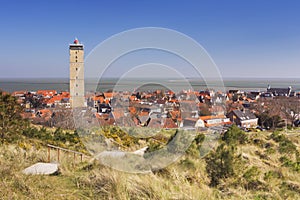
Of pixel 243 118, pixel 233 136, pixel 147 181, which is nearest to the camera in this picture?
pixel 147 181

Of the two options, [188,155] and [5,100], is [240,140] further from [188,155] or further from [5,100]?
[5,100]

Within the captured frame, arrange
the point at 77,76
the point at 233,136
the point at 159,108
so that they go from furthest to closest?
the point at 233,136 → the point at 159,108 → the point at 77,76

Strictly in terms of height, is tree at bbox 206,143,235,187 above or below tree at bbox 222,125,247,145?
above

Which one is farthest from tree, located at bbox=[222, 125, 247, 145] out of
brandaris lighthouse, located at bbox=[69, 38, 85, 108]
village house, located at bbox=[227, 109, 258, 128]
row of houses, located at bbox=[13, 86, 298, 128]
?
village house, located at bbox=[227, 109, 258, 128]

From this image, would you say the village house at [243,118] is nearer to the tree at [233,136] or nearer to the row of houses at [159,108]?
the tree at [233,136]

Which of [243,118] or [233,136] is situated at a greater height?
[233,136]

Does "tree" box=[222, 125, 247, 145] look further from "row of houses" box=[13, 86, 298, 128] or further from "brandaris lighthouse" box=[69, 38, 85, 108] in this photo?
"brandaris lighthouse" box=[69, 38, 85, 108]

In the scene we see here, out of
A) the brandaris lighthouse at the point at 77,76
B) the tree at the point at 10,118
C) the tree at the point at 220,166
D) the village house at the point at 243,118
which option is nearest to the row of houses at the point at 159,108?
the brandaris lighthouse at the point at 77,76

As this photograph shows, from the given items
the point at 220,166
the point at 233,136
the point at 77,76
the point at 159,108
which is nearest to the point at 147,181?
the point at 220,166

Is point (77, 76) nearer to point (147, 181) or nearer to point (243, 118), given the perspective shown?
point (147, 181)
